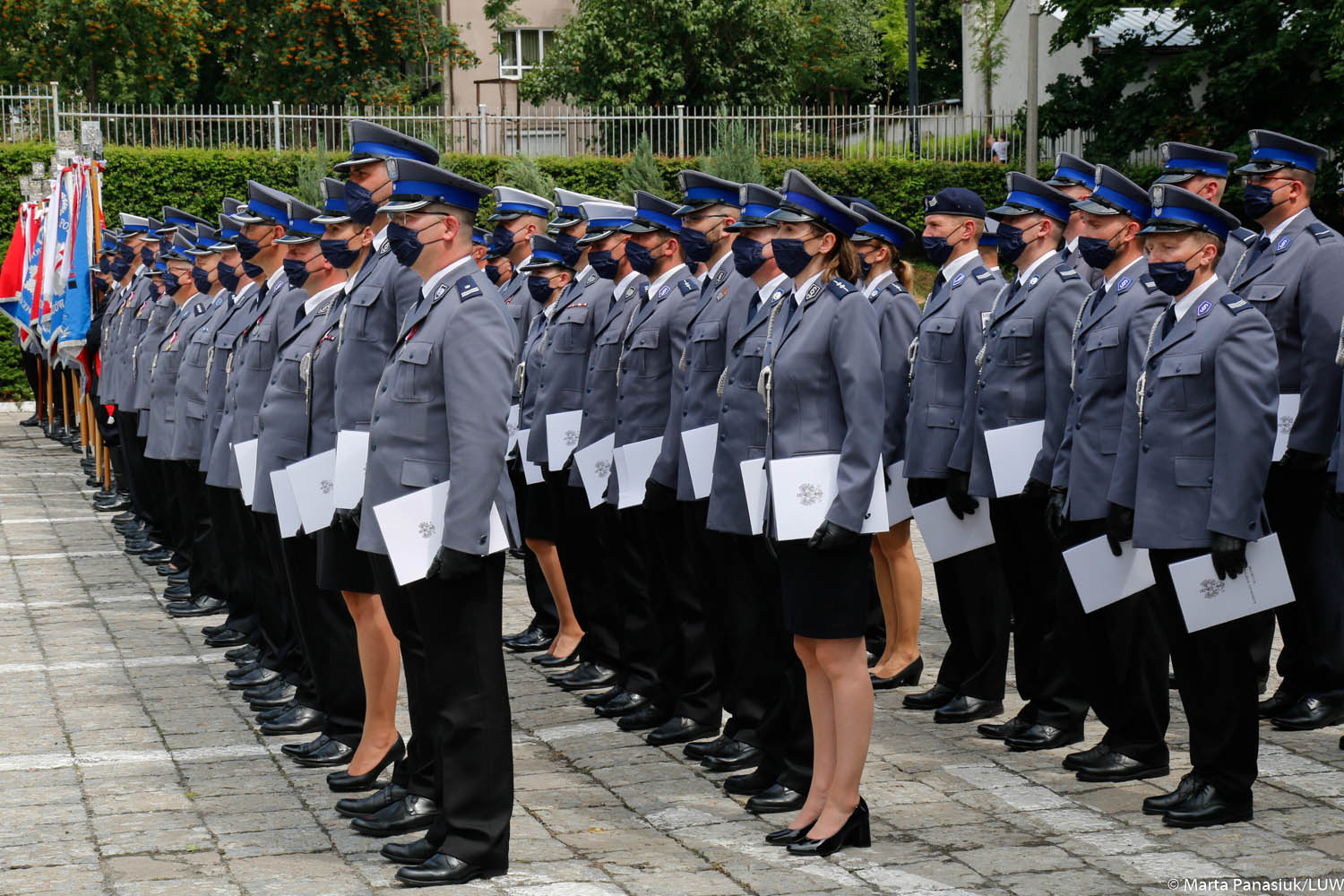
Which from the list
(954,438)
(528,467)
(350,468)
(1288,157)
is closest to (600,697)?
(528,467)

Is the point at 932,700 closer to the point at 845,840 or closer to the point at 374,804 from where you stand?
the point at 845,840

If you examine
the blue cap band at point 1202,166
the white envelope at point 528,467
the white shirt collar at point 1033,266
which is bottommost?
the white envelope at point 528,467

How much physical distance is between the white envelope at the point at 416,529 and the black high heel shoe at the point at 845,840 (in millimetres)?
1427

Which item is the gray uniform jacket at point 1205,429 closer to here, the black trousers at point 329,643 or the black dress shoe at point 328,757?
the black trousers at point 329,643

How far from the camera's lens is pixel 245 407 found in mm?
7809

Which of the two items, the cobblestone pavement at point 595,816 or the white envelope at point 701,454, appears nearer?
the cobblestone pavement at point 595,816

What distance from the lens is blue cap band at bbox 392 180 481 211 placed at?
5621 millimetres

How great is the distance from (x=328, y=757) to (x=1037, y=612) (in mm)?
3069

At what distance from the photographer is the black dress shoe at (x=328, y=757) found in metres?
6.79

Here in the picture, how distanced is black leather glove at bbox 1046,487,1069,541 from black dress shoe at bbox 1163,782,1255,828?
1.19 meters

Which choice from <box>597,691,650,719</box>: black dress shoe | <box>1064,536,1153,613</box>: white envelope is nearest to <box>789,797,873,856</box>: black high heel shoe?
<box>1064,536,1153,613</box>: white envelope

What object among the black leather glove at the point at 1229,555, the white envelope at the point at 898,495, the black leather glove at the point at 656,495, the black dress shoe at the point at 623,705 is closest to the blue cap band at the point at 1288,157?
the white envelope at the point at 898,495

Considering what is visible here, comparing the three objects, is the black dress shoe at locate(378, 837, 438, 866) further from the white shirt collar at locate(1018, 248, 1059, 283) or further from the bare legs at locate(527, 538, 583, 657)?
the white shirt collar at locate(1018, 248, 1059, 283)

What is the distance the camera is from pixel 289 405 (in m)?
6.97
